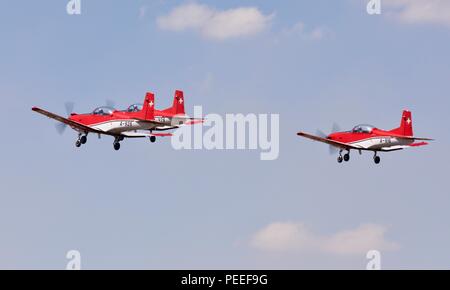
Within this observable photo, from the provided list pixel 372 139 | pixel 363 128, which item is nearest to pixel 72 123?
pixel 363 128

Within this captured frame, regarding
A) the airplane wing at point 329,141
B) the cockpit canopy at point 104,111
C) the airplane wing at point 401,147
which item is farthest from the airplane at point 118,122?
the airplane wing at point 401,147

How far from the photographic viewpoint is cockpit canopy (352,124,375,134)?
3891 inches

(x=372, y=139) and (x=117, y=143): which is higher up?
(x=372, y=139)

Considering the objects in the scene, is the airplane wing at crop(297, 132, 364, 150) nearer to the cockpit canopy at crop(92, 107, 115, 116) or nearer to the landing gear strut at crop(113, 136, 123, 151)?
the landing gear strut at crop(113, 136, 123, 151)

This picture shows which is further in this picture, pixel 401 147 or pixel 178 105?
pixel 178 105

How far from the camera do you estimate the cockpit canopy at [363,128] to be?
324 ft

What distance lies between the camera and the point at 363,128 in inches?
3912

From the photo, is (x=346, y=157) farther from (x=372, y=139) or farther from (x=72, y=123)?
(x=72, y=123)

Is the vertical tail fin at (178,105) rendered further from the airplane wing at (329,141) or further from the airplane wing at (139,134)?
the airplane wing at (329,141)

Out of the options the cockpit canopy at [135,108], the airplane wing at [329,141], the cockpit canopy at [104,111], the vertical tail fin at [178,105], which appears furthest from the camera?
the vertical tail fin at [178,105]

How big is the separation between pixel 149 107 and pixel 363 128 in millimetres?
18274
